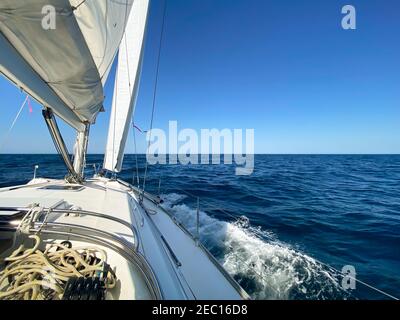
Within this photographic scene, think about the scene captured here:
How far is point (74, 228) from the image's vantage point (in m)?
1.76

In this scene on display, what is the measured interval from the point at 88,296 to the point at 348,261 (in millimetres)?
4511

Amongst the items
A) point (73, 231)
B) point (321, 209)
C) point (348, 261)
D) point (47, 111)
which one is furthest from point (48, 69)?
point (321, 209)

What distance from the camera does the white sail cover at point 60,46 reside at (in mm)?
1452

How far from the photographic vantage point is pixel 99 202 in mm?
3068

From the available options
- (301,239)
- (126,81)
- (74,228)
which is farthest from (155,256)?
(126,81)

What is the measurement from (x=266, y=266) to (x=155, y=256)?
2.49 meters

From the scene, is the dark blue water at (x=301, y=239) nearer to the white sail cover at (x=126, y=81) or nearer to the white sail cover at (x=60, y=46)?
the white sail cover at (x=126, y=81)

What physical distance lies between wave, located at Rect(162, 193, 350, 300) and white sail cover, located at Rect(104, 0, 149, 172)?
98.5 inches

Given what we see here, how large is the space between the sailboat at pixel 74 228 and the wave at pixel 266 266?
3.90 ft

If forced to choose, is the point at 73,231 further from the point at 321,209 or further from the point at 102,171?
the point at 321,209

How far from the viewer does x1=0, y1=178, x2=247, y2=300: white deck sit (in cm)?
157
